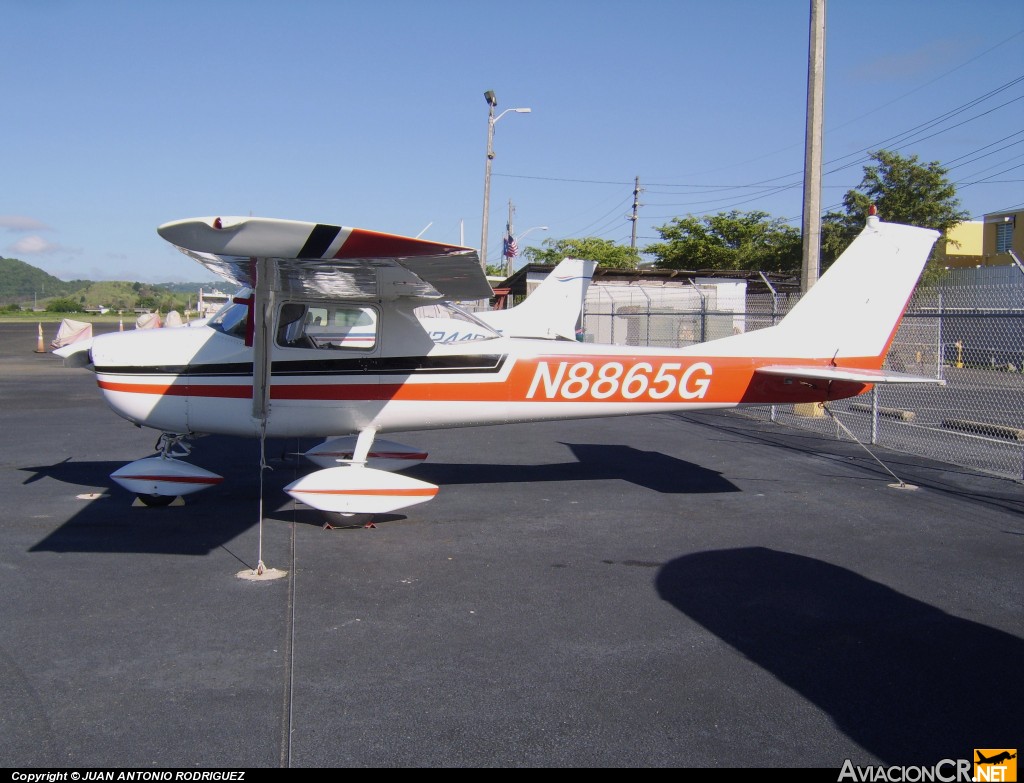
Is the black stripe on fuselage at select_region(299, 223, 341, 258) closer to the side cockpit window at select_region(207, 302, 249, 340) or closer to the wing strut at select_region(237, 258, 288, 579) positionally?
the wing strut at select_region(237, 258, 288, 579)

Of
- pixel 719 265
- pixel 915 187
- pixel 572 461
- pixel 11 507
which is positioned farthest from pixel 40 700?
pixel 719 265

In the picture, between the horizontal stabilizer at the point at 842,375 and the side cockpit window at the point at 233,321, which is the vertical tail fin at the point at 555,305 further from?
the side cockpit window at the point at 233,321

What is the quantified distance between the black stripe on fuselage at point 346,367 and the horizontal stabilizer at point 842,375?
8.44 feet

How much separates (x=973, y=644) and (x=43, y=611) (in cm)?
520

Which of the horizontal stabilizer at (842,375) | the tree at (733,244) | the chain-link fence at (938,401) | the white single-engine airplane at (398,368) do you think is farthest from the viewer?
the tree at (733,244)

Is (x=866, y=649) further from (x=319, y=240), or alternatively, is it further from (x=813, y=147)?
(x=813, y=147)

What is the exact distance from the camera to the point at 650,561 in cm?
560

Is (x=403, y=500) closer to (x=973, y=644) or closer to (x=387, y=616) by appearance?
(x=387, y=616)

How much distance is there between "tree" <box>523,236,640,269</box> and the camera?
58.2m

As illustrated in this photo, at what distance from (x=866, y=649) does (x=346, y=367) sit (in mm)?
4565

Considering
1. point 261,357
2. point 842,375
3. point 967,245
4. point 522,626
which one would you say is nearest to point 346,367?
point 261,357

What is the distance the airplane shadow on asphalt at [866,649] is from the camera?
3262mm

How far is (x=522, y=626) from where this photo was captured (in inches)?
174

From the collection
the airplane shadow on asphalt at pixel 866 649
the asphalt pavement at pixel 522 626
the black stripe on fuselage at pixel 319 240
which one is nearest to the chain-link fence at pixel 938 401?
the asphalt pavement at pixel 522 626
